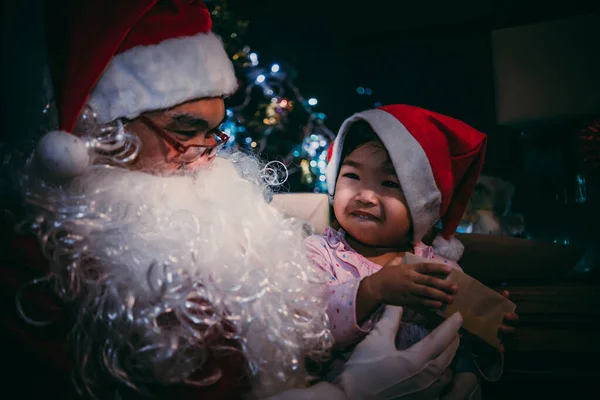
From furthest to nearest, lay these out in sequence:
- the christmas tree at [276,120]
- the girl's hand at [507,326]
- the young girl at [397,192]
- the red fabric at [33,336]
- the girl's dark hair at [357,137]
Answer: the christmas tree at [276,120]
the girl's dark hair at [357,137]
the young girl at [397,192]
the girl's hand at [507,326]
the red fabric at [33,336]

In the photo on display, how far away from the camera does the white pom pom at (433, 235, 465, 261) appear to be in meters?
1.64

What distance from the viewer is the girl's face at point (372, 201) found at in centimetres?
150

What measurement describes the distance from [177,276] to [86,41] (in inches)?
23.6

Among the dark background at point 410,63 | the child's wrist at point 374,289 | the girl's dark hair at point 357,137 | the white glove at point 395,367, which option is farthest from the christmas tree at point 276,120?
the white glove at point 395,367

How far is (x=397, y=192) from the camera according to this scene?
152 cm

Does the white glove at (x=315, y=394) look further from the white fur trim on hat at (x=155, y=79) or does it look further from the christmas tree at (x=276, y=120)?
the christmas tree at (x=276, y=120)

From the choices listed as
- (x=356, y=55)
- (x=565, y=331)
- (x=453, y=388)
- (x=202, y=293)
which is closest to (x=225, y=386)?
(x=202, y=293)

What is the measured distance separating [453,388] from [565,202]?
6.04 ft

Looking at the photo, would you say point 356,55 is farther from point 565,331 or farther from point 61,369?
point 61,369

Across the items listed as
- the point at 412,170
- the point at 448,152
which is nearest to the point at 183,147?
the point at 412,170

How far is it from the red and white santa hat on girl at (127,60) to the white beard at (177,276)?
0.14 m

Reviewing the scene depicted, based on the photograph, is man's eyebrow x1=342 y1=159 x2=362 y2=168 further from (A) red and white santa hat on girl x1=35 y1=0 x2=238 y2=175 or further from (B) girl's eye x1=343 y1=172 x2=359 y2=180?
(A) red and white santa hat on girl x1=35 y1=0 x2=238 y2=175

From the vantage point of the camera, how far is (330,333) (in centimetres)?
116


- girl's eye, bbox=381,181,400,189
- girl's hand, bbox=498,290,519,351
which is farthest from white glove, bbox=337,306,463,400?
girl's eye, bbox=381,181,400,189
